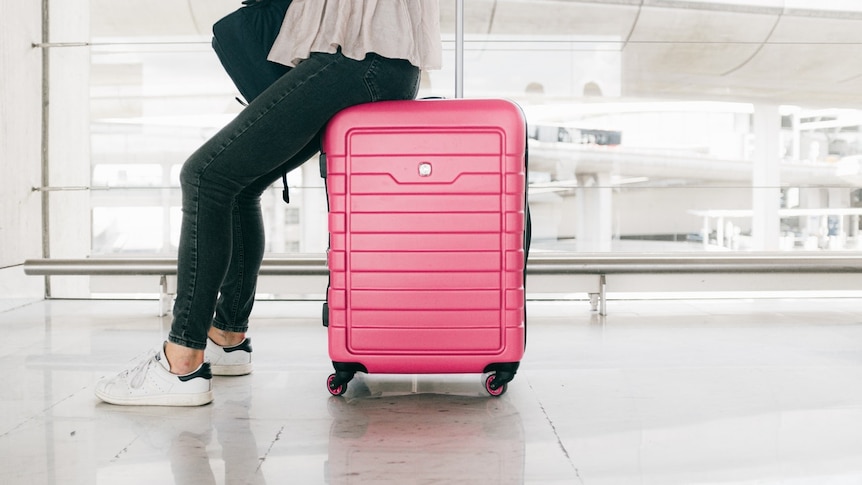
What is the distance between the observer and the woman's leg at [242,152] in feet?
5.61

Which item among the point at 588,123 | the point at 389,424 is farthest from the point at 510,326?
the point at 588,123

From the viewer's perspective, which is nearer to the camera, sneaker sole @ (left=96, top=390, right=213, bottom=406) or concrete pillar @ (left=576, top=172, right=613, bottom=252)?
sneaker sole @ (left=96, top=390, right=213, bottom=406)

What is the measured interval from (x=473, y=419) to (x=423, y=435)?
146mm

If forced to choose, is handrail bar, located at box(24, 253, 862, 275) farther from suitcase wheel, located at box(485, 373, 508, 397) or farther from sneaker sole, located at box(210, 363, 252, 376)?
suitcase wheel, located at box(485, 373, 508, 397)

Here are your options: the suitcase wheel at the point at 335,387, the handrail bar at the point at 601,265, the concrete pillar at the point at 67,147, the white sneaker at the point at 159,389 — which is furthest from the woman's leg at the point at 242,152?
the concrete pillar at the point at 67,147

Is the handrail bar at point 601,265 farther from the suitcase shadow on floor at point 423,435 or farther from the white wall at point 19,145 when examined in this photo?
the suitcase shadow on floor at point 423,435

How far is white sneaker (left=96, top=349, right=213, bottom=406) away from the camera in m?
1.77

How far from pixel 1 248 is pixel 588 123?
7.39 ft

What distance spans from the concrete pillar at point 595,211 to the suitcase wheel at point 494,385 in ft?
6.10

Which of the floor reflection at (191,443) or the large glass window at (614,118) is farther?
the large glass window at (614,118)

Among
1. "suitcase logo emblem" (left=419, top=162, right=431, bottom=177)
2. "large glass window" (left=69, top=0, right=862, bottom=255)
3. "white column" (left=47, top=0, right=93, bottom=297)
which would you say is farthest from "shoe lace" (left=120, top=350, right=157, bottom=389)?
"white column" (left=47, top=0, right=93, bottom=297)

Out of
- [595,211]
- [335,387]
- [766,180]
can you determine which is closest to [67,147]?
[595,211]

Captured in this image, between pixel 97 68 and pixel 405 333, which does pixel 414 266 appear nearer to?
pixel 405 333

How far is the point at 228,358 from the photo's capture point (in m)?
2.08
